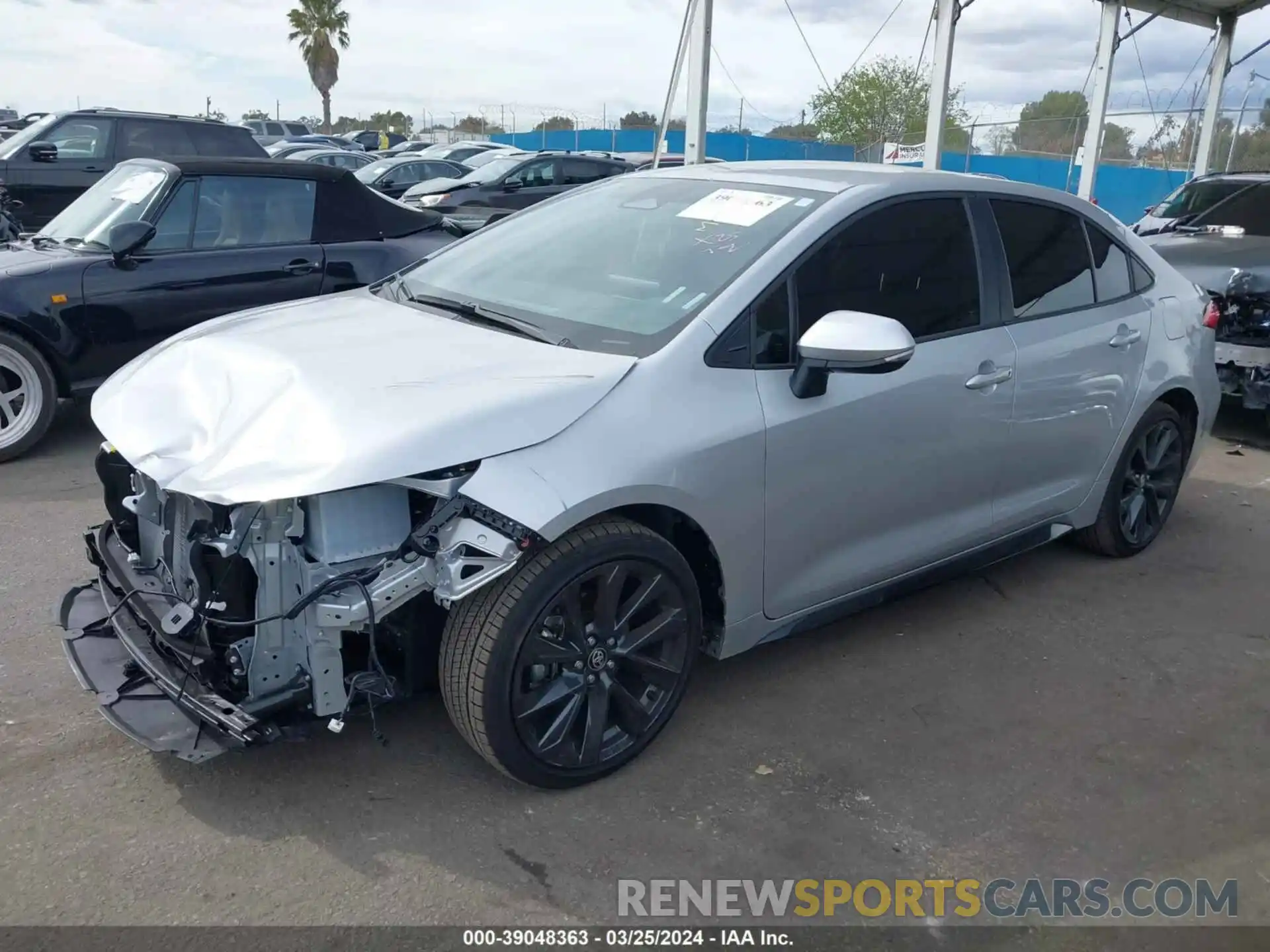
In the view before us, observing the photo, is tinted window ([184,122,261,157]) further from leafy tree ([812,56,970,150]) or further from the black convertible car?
leafy tree ([812,56,970,150])

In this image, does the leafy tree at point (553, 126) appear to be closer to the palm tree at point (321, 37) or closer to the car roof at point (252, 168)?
the palm tree at point (321, 37)

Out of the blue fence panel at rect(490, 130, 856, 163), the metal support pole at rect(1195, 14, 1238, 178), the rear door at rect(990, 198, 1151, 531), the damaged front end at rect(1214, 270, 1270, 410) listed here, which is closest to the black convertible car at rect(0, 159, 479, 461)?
the rear door at rect(990, 198, 1151, 531)

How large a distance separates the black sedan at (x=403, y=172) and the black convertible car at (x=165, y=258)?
10592 mm

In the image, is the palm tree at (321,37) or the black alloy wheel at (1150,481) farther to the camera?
the palm tree at (321,37)

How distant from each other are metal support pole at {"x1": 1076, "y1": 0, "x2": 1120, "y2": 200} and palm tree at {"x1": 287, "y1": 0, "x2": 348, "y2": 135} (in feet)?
145

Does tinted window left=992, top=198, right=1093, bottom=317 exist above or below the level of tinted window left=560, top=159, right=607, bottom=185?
below

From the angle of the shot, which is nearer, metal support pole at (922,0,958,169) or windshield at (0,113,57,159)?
windshield at (0,113,57,159)

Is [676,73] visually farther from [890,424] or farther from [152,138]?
[890,424]

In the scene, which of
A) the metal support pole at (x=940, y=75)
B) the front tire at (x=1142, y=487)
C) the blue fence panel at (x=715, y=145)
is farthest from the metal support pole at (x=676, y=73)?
the blue fence panel at (x=715, y=145)

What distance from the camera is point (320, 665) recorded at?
2.66m

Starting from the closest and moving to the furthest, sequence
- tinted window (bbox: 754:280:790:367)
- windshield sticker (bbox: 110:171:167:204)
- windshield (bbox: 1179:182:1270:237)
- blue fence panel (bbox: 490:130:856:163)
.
→ tinted window (bbox: 754:280:790:367), windshield sticker (bbox: 110:171:167:204), windshield (bbox: 1179:182:1270:237), blue fence panel (bbox: 490:130:856:163)

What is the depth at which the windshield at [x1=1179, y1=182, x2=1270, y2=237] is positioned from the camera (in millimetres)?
8500

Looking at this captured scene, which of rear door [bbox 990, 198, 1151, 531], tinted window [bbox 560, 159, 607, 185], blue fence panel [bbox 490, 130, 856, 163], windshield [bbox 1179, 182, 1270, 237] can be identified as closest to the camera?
rear door [bbox 990, 198, 1151, 531]

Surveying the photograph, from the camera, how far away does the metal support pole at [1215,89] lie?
56.4 ft
